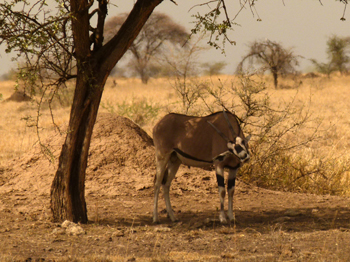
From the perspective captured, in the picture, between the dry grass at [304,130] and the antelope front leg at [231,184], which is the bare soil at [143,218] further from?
the dry grass at [304,130]

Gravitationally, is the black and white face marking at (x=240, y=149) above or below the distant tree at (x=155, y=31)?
below

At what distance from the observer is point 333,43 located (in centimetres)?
4359

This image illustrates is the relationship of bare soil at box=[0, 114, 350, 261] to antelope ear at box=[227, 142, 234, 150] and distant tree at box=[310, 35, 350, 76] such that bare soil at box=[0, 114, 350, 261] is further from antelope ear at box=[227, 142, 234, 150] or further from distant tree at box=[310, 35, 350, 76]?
distant tree at box=[310, 35, 350, 76]

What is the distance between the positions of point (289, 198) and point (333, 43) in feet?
126

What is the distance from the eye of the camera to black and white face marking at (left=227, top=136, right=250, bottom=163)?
620 centimetres

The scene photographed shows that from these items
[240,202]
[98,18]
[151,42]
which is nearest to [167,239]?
[240,202]

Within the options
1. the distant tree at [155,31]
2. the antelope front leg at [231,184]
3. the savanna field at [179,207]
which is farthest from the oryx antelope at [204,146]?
the distant tree at [155,31]

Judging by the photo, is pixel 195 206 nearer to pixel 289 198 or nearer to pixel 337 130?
pixel 289 198

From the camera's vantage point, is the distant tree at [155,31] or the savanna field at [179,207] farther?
the distant tree at [155,31]

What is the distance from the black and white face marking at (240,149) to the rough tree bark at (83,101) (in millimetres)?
2008

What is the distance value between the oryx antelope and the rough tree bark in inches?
40.9

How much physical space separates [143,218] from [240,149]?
2035 millimetres

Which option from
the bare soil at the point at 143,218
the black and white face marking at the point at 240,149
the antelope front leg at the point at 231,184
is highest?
the black and white face marking at the point at 240,149

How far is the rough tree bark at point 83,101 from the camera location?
666 centimetres
